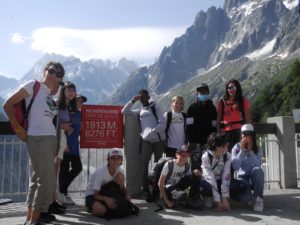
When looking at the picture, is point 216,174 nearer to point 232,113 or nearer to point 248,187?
point 248,187

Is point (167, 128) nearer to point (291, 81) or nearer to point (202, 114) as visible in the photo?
point (202, 114)

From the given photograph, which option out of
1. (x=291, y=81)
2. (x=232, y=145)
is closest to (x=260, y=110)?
(x=291, y=81)

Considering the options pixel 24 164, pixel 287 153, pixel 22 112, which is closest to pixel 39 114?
pixel 22 112

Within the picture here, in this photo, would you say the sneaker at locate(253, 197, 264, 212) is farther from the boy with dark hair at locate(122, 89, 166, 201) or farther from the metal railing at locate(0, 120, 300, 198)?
the metal railing at locate(0, 120, 300, 198)

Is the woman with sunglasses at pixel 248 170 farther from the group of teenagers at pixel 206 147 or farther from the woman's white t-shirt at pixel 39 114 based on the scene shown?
the woman's white t-shirt at pixel 39 114

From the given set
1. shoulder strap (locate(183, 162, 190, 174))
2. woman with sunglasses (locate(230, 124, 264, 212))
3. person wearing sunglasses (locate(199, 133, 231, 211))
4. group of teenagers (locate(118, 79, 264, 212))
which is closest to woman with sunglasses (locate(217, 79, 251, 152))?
group of teenagers (locate(118, 79, 264, 212))

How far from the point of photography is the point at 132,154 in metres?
7.91

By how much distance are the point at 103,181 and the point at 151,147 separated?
179 cm

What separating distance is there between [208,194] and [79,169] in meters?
2.18

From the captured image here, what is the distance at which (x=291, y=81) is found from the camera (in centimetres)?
7406

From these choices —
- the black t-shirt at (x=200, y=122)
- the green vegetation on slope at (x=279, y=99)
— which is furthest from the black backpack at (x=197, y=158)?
the green vegetation on slope at (x=279, y=99)

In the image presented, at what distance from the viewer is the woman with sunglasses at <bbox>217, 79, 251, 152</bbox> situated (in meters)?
7.14

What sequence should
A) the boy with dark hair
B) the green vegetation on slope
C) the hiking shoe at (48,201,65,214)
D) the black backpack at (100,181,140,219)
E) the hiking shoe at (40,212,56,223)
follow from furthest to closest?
1. the green vegetation on slope
2. the boy with dark hair
3. the hiking shoe at (48,201,65,214)
4. the black backpack at (100,181,140,219)
5. the hiking shoe at (40,212,56,223)

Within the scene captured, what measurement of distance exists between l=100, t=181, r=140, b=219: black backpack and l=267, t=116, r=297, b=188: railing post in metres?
4.42
